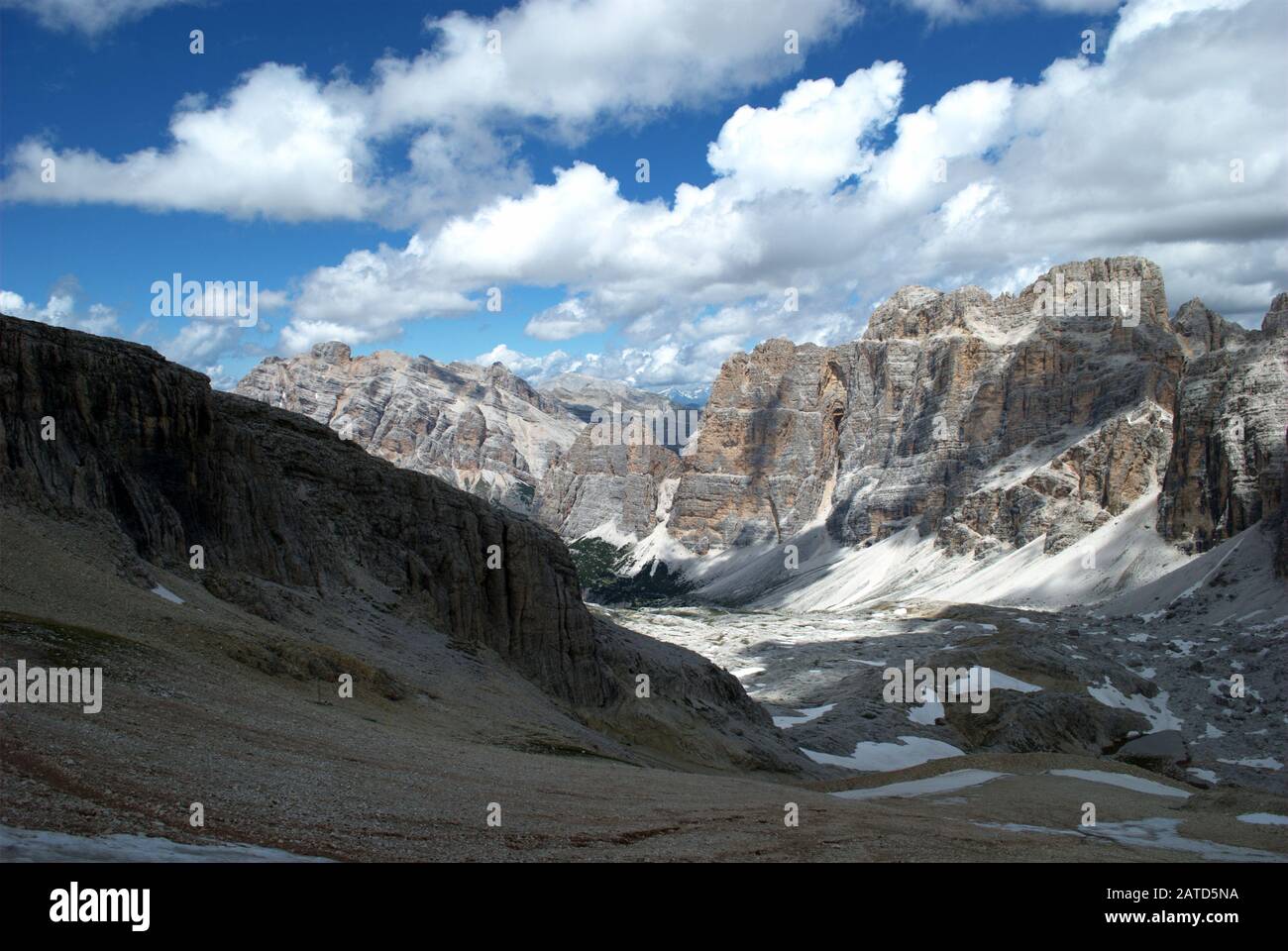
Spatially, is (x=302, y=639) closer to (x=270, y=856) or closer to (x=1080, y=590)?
(x=270, y=856)

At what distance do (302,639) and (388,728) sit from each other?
6.16m

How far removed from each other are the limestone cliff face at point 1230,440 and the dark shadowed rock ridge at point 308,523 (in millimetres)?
125572

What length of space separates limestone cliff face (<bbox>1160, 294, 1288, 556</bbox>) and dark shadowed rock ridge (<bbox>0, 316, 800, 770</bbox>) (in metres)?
126

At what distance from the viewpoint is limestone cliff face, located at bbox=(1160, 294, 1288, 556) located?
6127 inches

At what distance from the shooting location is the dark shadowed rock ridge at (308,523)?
104 ft

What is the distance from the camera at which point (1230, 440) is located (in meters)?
162

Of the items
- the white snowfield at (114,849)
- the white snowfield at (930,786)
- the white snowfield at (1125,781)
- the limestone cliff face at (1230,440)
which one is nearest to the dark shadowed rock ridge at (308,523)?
the white snowfield at (930,786)

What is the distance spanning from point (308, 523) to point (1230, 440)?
157732 millimetres
